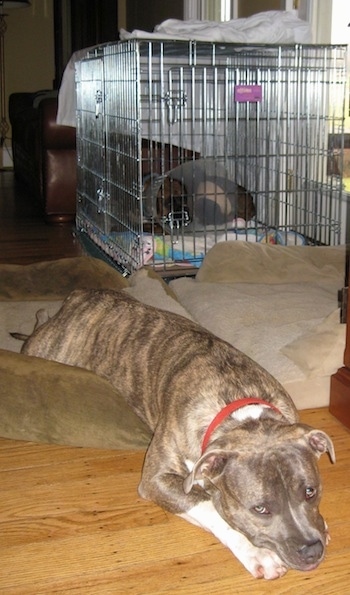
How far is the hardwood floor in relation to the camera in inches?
69.2

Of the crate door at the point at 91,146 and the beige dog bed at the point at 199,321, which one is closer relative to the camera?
the beige dog bed at the point at 199,321

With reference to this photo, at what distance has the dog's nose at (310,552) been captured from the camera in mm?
1624

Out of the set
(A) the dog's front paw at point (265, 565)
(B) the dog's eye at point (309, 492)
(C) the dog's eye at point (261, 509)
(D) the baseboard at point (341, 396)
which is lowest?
(A) the dog's front paw at point (265, 565)

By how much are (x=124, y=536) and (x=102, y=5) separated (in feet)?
29.4

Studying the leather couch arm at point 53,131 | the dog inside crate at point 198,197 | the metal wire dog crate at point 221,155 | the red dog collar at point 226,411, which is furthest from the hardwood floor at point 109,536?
the leather couch arm at point 53,131

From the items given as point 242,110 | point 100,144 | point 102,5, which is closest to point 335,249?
point 242,110

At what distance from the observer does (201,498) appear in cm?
197

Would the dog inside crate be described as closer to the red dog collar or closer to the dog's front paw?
the red dog collar

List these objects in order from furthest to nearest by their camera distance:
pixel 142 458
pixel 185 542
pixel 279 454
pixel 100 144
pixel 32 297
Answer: pixel 100 144 → pixel 32 297 → pixel 142 458 → pixel 185 542 → pixel 279 454

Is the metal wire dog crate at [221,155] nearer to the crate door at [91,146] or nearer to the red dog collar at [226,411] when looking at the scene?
the crate door at [91,146]

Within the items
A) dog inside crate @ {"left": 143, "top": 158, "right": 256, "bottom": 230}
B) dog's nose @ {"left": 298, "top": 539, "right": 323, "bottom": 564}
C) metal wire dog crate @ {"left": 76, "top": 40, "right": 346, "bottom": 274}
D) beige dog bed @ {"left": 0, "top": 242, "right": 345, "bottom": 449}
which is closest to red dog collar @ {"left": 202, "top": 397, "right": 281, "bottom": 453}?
dog's nose @ {"left": 298, "top": 539, "right": 323, "bottom": 564}

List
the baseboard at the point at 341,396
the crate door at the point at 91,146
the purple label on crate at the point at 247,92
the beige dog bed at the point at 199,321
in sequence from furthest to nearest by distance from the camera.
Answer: the crate door at the point at 91,146 → the purple label on crate at the point at 247,92 → the baseboard at the point at 341,396 → the beige dog bed at the point at 199,321

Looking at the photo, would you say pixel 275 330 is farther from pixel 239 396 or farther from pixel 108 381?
pixel 239 396

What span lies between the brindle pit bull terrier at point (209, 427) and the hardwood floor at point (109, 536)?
0.06 m
